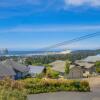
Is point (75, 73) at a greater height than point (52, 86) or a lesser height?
lesser

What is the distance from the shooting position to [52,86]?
108 ft

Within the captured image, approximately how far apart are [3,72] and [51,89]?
17798 millimetres

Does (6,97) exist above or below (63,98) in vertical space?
above

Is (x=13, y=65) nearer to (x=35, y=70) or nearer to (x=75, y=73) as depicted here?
(x=35, y=70)

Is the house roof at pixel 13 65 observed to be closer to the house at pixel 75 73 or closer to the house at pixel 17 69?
the house at pixel 17 69

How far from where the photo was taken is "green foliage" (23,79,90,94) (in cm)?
3192

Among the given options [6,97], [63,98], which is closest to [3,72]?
[63,98]

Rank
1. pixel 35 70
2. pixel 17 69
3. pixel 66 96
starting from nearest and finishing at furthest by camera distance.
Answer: pixel 66 96 → pixel 17 69 → pixel 35 70

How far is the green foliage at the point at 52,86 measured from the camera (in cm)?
3192

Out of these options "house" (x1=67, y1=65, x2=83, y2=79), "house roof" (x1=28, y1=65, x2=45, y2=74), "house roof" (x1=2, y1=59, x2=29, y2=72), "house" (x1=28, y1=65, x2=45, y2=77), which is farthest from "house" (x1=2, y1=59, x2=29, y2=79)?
"house" (x1=67, y1=65, x2=83, y2=79)

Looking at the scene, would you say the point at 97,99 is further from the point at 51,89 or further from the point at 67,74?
the point at 67,74

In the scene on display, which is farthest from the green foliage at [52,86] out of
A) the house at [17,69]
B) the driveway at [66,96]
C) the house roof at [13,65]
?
the house at [17,69]

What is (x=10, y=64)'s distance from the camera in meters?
58.7

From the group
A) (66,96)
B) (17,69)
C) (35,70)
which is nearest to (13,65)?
(17,69)
